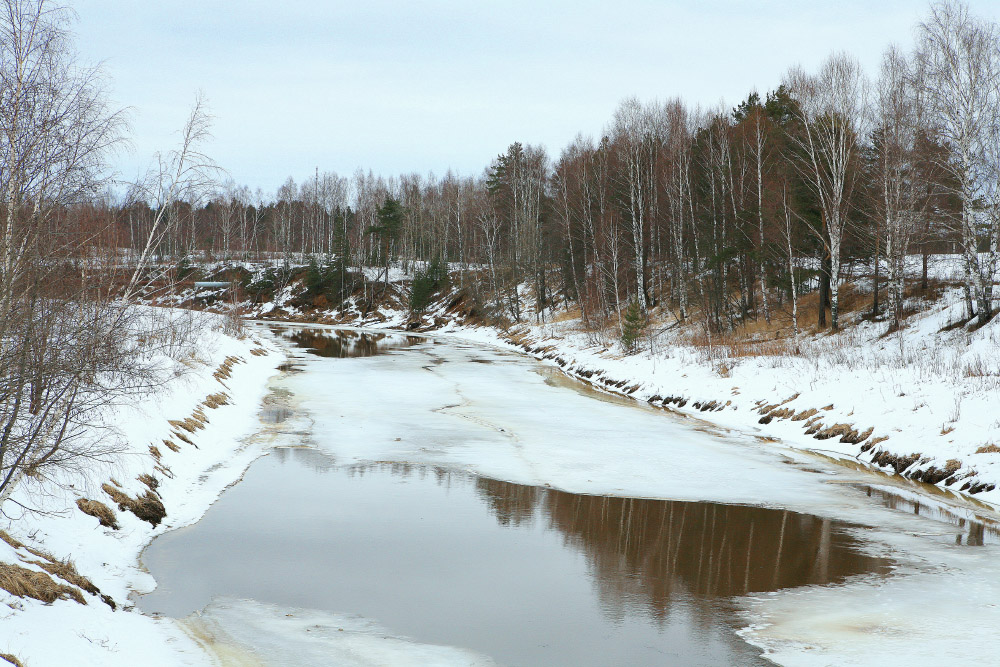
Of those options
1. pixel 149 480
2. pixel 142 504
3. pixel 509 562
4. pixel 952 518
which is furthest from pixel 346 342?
pixel 952 518

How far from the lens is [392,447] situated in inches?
639

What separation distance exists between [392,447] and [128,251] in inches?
316

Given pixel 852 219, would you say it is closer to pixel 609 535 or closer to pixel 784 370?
pixel 784 370

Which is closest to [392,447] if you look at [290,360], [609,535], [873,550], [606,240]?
[609,535]

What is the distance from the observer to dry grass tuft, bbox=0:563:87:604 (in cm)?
611

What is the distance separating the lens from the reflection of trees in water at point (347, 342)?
1622 inches

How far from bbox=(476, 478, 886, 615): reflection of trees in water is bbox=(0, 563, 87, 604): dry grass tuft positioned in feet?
17.5

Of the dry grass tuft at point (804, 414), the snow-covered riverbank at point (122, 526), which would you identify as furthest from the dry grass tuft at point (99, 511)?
the dry grass tuft at point (804, 414)

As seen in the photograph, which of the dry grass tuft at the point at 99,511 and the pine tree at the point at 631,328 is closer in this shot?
the dry grass tuft at the point at 99,511

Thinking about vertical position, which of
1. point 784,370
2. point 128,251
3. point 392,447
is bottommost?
point 392,447

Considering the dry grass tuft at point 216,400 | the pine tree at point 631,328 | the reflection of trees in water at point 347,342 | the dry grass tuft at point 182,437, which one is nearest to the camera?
the dry grass tuft at point 182,437

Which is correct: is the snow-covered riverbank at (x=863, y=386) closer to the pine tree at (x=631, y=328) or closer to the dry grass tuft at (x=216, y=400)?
the pine tree at (x=631, y=328)

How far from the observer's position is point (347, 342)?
49.4 m

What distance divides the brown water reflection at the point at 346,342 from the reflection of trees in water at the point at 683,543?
27.7 meters
